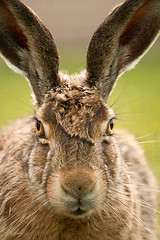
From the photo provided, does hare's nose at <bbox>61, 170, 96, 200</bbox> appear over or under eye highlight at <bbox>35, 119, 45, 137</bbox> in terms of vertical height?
under

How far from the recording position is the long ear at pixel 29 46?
366 cm

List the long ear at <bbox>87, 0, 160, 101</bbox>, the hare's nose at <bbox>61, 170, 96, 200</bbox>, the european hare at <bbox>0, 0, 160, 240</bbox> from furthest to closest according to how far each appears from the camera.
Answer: the long ear at <bbox>87, 0, 160, 101</bbox> < the european hare at <bbox>0, 0, 160, 240</bbox> < the hare's nose at <bbox>61, 170, 96, 200</bbox>

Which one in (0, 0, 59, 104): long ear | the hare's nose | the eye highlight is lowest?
the hare's nose

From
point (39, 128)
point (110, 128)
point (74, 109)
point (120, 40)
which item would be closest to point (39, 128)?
point (39, 128)

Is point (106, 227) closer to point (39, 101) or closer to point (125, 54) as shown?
point (39, 101)

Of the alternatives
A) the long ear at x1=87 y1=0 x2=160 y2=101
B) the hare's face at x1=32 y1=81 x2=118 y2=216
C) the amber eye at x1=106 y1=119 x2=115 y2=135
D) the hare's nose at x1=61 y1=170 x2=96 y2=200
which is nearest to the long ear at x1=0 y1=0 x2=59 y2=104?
the hare's face at x1=32 y1=81 x2=118 y2=216

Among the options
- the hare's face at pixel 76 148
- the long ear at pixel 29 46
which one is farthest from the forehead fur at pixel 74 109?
the long ear at pixel 29 46

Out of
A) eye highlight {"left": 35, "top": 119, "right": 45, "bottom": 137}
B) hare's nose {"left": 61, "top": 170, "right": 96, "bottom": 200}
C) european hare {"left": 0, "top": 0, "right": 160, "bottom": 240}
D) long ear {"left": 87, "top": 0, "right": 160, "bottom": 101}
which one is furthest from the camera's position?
long ear {"left": 87, "top": 0, "right": 160, "bottom": 101}

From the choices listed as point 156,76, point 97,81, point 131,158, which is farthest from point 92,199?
point 156,76

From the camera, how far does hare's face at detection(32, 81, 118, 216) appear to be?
313 cm

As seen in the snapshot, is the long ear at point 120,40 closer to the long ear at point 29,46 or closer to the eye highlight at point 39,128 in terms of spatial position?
the long ear at point 29,46

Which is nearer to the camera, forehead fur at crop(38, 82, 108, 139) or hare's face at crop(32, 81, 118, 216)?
hare's face at crop(32, 81, 118, 216)

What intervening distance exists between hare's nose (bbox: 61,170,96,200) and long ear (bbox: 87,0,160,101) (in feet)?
2.85

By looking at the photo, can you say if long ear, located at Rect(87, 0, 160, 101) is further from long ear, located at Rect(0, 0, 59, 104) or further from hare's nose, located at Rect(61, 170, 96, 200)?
hare's nose, located at Rect(61, 170, 96, 200)
